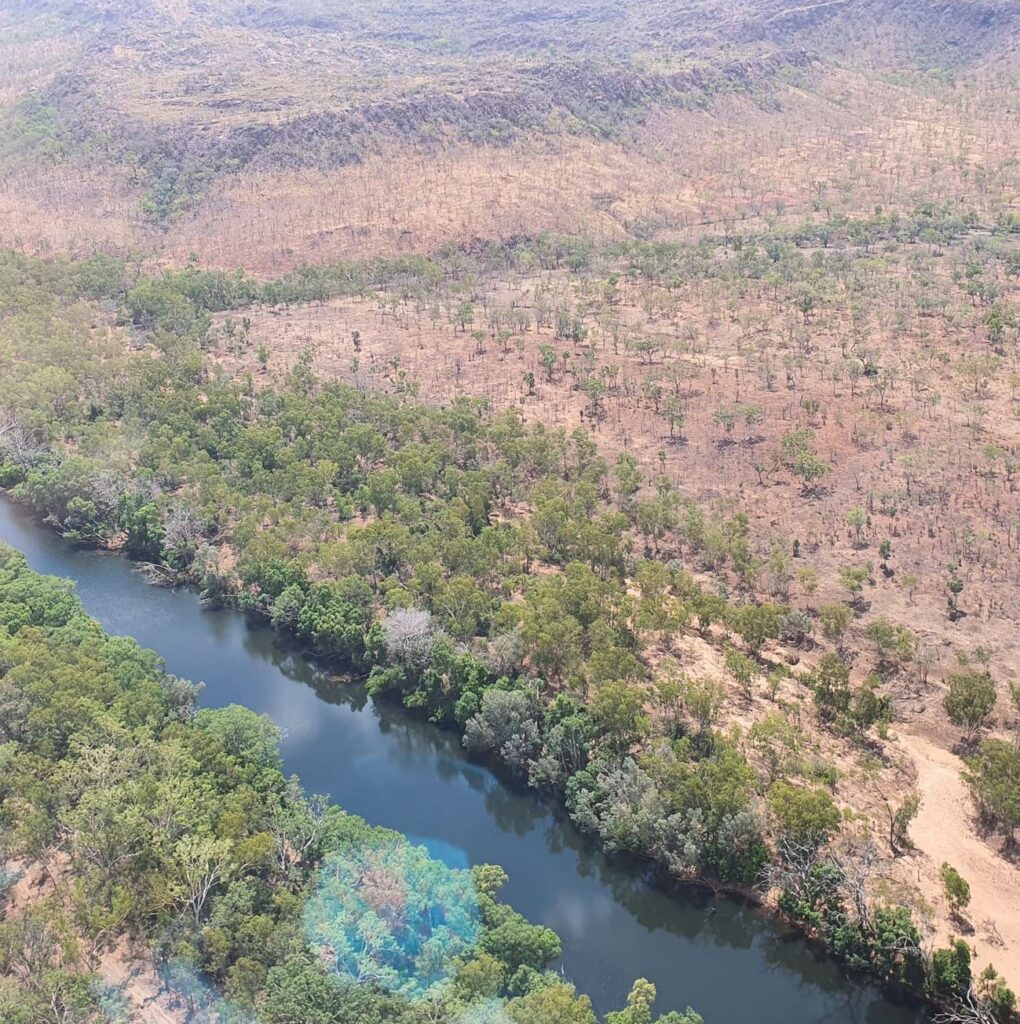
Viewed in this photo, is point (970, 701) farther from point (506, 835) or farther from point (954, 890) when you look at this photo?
point (506, 835)

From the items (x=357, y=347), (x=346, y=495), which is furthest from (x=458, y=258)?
(x=346, y=495)

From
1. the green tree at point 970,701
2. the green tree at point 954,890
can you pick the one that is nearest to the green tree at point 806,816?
the green tree at point 954,890

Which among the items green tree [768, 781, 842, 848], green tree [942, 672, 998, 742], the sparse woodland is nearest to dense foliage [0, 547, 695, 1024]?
the sparse woodland

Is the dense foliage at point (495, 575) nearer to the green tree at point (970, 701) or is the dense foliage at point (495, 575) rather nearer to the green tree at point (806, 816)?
the green tree at point (806, 816)

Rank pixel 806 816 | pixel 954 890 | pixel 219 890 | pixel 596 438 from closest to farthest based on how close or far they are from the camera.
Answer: pixel 954 890 → pixel 219 890 → pixel 806 816 → pixel 596 438

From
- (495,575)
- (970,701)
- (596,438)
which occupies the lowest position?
(596,438)

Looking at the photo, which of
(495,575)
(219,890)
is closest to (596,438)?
(495,575)
